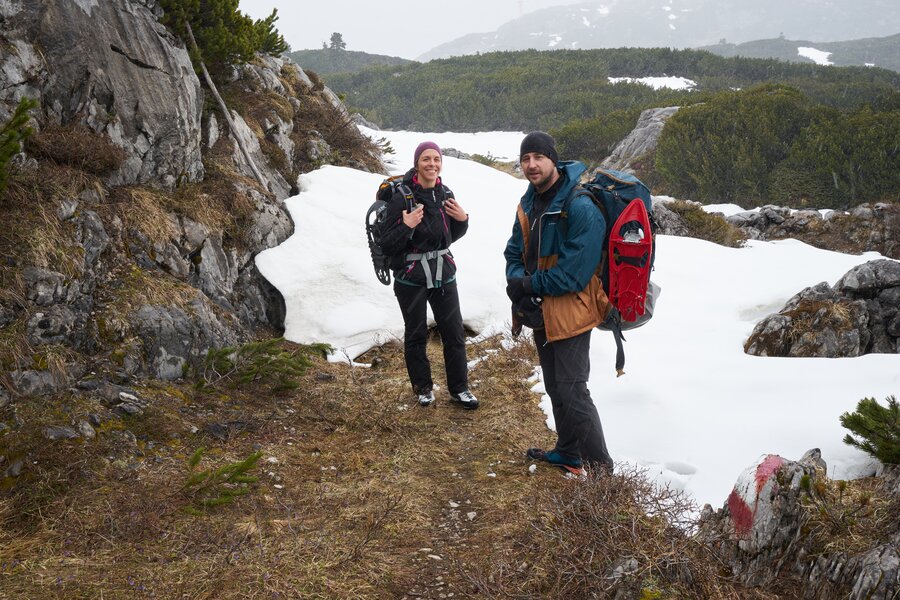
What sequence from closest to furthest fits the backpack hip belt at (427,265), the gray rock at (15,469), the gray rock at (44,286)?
the gray rock at (15,469) < the gray rock at (44,286) < the backpack hip belt at (427,265)

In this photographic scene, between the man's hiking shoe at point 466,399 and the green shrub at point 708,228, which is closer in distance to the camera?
the man's hiking shoe at point 466,399

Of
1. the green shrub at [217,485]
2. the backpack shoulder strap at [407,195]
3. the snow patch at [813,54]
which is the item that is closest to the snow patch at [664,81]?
the backpack shoulder strap at [407,195]

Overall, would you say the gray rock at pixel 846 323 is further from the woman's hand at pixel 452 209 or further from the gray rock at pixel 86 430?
the gray rock at pixel 86 430

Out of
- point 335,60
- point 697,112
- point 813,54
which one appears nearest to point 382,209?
point 697,112

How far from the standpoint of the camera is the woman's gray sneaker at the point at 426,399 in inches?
198

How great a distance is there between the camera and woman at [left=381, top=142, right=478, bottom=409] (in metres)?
4.64

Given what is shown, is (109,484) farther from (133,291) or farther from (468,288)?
(468,288)

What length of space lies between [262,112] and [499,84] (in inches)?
1365

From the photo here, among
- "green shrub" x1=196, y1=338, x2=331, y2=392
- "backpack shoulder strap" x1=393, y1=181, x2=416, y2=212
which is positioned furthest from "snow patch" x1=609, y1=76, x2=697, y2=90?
"green shrub" x1=196, y1=338, x2=331, y2=392

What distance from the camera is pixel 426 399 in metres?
5.03

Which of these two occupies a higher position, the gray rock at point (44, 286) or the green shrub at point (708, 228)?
the gray rock at point (44, 286)

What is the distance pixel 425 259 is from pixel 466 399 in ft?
4.26

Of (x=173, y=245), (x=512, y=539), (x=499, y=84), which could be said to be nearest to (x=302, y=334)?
(x=173, y=245)

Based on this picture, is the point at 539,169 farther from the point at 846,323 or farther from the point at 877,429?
the point at 846,323
